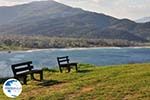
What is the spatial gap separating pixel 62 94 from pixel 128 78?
4630 millimetres

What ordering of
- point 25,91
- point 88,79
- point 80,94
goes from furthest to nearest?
point 88,79 → point 25,91 → point 80,94

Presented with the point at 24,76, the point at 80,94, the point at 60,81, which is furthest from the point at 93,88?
the point at 24,76

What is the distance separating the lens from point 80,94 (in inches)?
842

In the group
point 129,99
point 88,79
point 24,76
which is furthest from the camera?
point 24,76

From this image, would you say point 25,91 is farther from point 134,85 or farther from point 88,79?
point 134,85

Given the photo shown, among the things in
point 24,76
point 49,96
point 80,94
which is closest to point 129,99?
point 80,94

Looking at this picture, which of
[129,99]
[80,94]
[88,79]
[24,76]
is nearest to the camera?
[129,99]

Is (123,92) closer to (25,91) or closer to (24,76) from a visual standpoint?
(25,91)

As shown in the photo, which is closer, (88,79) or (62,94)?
(62,94)

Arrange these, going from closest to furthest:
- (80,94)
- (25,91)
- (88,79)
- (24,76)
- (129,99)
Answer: (129,99) < (80,94) < (25,91) < (88,79) < (24,76)

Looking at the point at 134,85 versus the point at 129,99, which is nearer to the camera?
the point at 129,99

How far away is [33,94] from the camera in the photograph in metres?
22.7

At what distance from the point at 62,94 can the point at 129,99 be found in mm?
3455

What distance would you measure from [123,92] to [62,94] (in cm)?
284
